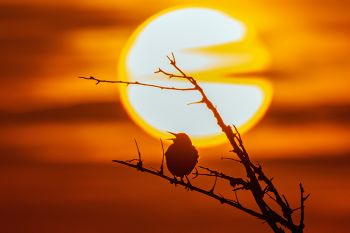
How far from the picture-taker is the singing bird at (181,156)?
16.8 feet

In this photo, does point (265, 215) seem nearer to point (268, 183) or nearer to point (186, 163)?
point (268, 183)

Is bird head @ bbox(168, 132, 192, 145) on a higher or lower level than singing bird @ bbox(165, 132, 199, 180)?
higher

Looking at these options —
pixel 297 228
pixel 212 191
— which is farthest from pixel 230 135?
pixel 297 228

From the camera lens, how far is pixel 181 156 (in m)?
5.14

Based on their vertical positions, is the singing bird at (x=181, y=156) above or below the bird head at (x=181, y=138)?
below

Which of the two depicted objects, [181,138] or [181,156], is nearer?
[181,156]

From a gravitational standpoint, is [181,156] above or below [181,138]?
below

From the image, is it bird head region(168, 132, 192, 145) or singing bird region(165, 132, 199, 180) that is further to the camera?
bird head region(168, 132, 192, 145)

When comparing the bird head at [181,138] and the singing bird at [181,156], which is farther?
the bird head at [181,138]

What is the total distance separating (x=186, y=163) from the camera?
5172mm

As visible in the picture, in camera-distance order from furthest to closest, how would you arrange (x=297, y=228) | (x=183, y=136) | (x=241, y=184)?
(x=183, y=136), (x=241, y=184), (x=297, y=228)

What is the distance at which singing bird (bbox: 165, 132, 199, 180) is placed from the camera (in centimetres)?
513

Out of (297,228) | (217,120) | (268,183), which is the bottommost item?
(297,228)

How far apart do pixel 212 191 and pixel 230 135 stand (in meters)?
0.47
